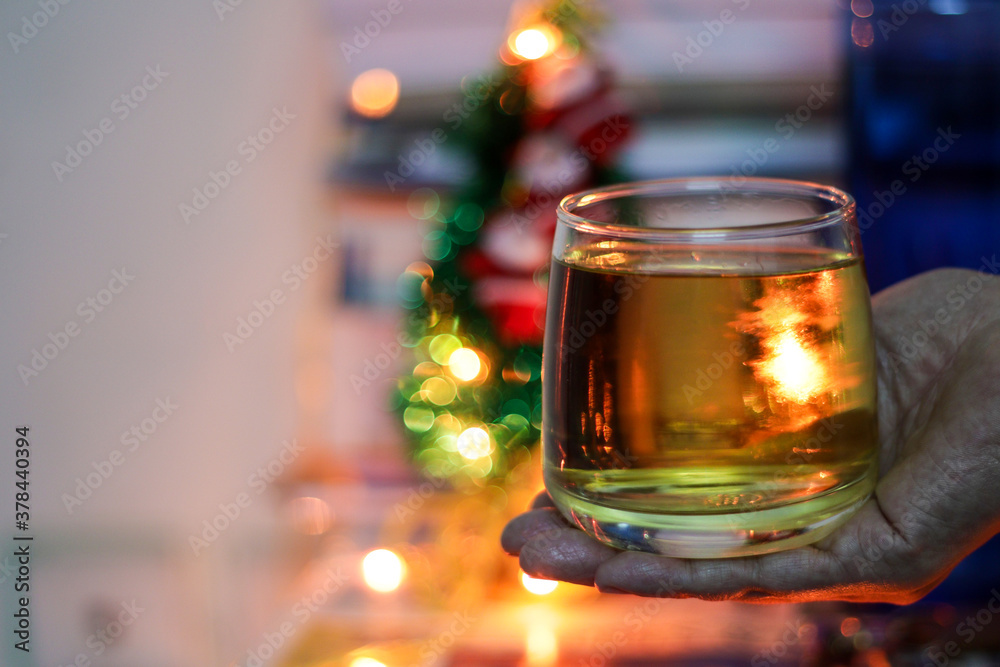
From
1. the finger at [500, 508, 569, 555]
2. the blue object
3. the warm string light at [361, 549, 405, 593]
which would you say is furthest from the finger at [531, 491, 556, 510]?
the blue object

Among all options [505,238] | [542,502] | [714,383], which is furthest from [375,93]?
[714,383]

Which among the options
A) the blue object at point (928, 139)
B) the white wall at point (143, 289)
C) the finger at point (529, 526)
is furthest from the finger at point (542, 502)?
the blue object at point (928, 139)

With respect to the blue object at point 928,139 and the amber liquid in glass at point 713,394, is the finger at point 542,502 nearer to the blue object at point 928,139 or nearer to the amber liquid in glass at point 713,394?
the amber liquid in glass at point 713,394

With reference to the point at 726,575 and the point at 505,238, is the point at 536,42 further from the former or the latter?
the point at 726,575

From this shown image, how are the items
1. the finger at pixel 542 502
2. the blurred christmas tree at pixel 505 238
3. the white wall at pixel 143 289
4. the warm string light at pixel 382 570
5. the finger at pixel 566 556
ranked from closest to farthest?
1. the finger at pixel 566 556
2. the finger at pixel 542 502
3. the white wall at pixel 143 289
4. the blurred christmas tree at pixel 505 238
5. the warm string light at pixel 382 570

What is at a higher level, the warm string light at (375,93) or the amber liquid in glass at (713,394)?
the warm string light at (375,93)

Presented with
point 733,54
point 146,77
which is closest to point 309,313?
point 146,77

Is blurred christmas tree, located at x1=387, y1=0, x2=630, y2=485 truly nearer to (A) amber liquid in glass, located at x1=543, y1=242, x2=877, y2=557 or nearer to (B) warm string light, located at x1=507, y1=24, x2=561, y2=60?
(B) warm string light, located at x1=507, y1=24, x2=561, y2=60
